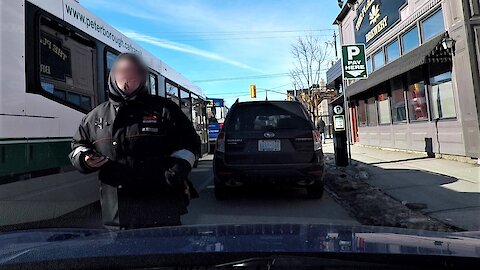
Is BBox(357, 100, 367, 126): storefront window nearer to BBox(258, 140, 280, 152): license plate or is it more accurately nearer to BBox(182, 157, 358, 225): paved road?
BBox(182, 157, 358, 225): paved road

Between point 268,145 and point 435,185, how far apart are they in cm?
352

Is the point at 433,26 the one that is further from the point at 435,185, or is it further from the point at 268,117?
the point at 268,117

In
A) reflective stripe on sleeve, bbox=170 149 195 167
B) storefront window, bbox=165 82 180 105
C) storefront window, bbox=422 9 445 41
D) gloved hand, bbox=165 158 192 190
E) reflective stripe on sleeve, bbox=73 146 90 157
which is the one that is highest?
storefront window, bbox=422 9 445 41

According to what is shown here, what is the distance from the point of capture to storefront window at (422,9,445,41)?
1179cm

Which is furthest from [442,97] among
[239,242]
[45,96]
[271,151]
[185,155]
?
[239,242]

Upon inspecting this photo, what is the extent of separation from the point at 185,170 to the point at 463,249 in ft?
5.67

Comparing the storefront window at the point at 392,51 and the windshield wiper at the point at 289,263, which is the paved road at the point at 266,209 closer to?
the windshield wiper at the point at 289,263

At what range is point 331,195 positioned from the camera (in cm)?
841

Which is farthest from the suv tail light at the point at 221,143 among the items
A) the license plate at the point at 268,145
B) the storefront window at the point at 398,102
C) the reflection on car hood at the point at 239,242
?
the storefront window at the point at 398,102

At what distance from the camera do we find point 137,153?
3000mm

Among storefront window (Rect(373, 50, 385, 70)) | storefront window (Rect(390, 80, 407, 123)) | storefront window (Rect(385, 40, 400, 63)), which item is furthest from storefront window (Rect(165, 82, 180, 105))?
storefront window (Rect(373, 50, 385, 70))

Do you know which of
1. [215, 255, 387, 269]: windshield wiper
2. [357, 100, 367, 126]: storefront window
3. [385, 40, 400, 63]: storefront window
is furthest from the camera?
[357, 100, 367, 126]: storefront window

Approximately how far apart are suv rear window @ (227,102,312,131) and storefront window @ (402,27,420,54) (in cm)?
750

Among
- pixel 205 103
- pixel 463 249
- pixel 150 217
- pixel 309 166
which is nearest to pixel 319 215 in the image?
pixel 309 166
